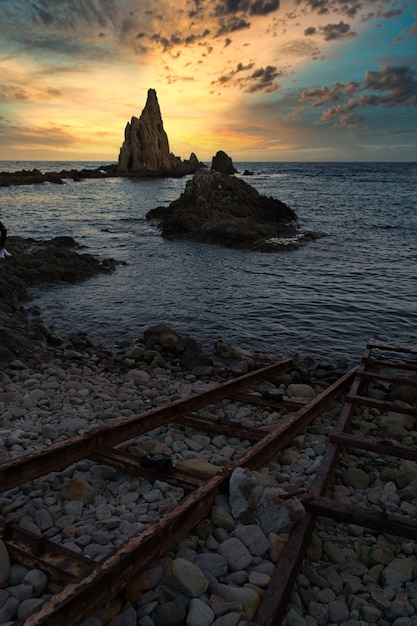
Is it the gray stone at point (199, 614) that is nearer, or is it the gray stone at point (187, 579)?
the gray stone at point (199, 614)

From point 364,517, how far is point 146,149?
120954 millimetres

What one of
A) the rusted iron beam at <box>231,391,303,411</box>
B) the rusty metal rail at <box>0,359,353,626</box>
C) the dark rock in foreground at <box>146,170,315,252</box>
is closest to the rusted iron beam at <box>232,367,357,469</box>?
the rusty metal rail at <box>0,359,353,626</box>

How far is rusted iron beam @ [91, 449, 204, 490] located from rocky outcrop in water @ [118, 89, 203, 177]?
368 feet

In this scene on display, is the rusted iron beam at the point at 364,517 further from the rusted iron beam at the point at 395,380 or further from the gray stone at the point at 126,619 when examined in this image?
the rusted iron beam at the point at 395,380

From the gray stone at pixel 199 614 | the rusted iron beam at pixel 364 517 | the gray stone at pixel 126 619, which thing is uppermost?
the gray stone at pixel 126 619

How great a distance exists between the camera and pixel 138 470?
4242mm

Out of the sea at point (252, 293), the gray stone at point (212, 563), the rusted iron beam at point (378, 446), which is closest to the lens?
the gray stone at point (212, 563)

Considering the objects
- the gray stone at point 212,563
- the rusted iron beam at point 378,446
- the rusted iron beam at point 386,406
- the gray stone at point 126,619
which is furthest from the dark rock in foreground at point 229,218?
the gray stone at point 126,619

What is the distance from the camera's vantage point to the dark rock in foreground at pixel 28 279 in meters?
8.36

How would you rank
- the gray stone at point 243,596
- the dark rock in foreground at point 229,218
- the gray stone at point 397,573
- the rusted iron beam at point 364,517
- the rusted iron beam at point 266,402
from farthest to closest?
1. the dark rock in foreground at point 229,218
2. the rusted iron beam at point 266,402
3. the rusted iron beam at point 364,517
4. the gray stone at point 397,573
5. the gray stone at point 243,596

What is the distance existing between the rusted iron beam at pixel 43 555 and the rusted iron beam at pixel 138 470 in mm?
1212

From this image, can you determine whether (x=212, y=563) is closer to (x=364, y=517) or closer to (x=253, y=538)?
(x=253, y=538)

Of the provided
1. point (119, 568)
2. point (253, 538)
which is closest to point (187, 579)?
point (119, 568)

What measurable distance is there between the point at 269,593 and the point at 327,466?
6.05ft
